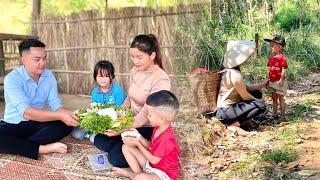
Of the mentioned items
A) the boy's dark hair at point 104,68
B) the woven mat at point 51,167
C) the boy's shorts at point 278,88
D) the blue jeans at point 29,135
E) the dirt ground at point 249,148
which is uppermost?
the boy's dark hair at point 104,68

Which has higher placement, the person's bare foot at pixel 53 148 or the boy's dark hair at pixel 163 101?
the boy's dark hair at pixel 163 101

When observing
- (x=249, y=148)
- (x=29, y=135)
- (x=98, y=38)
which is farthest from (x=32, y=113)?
(x=98, y=38)

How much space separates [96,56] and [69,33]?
0.64 metres

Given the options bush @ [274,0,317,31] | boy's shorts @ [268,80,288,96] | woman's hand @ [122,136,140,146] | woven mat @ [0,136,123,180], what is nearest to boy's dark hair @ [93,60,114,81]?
woven mat @ [0,136,123,180]

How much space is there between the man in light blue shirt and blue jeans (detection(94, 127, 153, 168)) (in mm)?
267

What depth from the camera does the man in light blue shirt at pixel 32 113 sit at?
11.8 feet

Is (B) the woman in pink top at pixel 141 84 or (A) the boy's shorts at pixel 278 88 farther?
(A) the boy's shorts at pixel 278 88

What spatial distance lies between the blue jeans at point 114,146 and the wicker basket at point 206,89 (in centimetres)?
173

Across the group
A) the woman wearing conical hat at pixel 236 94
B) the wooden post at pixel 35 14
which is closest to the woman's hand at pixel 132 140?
the woman wearing conical hat at pixel 236 94

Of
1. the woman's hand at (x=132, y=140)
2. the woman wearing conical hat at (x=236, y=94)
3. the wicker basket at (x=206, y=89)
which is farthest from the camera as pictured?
the wicker basket at (x=206, y=89)

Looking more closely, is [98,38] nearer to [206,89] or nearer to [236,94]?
[206,89]

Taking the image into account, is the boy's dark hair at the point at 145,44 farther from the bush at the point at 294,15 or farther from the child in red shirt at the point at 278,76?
the bush at the point at 294,15

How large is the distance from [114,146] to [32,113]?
76 centimetres

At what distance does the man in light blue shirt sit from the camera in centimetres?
359
